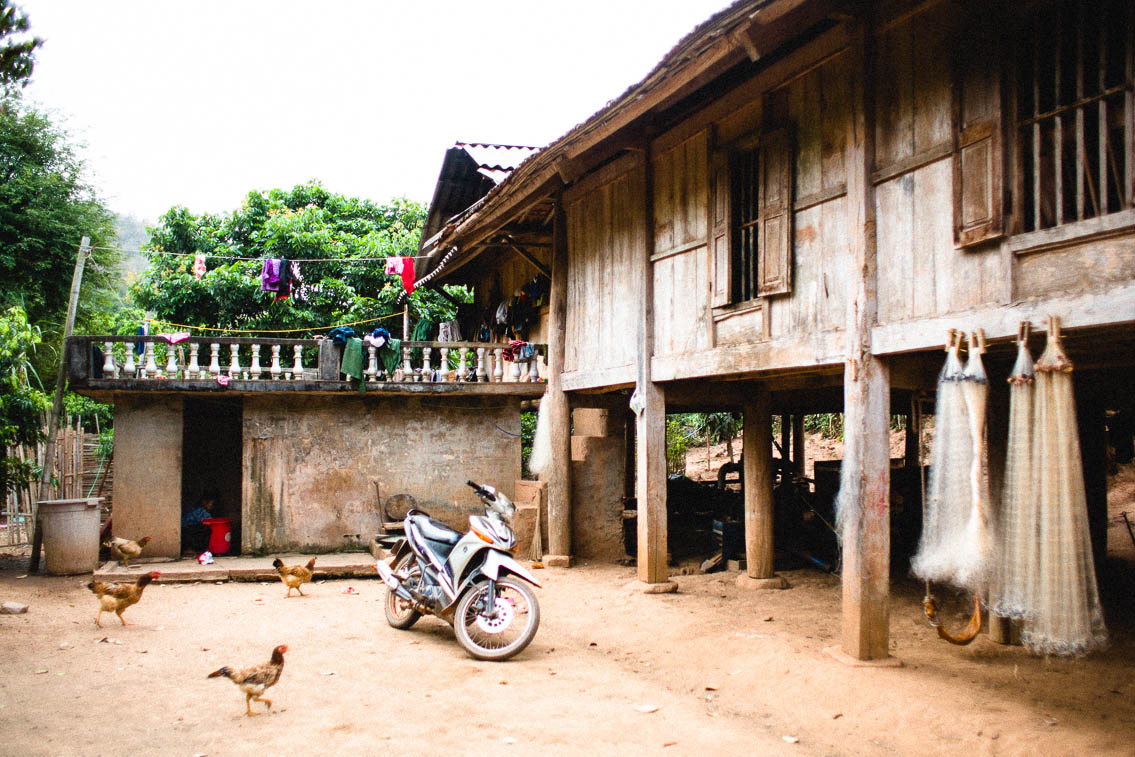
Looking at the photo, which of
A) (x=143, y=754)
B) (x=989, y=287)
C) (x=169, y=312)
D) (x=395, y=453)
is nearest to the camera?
(x=143, y=754)

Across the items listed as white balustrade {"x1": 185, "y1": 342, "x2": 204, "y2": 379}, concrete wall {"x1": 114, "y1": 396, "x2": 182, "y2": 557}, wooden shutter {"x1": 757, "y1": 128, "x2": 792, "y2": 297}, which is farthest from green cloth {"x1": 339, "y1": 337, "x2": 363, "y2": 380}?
wooden shutter {"x1": 757, "y1": 128, "x2": 792, "y2": 297}

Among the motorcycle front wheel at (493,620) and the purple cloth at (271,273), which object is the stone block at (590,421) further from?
the purple cloth at (271,273)

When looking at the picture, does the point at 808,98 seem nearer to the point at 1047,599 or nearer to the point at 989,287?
the point at 989,287

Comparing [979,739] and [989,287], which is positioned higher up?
[989,287]

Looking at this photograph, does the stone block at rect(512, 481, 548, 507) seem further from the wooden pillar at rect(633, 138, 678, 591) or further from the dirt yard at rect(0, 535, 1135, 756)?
the dirt yard at rect(0, 535, 1135, 756)

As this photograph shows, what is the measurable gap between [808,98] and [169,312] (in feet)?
54.1

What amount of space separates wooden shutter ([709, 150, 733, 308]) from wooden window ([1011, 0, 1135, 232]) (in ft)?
9.29

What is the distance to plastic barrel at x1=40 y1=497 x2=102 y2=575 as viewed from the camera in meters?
10.4

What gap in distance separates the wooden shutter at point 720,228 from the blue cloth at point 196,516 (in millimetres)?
8880

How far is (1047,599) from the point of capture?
13.8 feet

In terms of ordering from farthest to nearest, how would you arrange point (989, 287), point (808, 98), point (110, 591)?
point (110, 591) → point (808, 98) → point (989, 287)

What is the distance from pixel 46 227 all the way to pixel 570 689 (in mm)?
18882

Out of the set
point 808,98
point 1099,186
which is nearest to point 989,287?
point 1099,186

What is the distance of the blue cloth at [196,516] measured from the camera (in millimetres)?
12028
